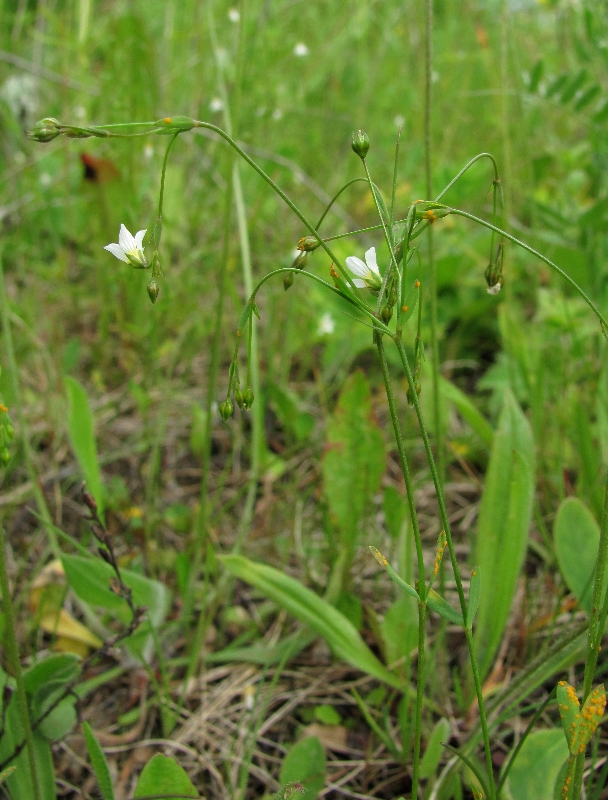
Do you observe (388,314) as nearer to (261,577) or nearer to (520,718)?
(261,577)

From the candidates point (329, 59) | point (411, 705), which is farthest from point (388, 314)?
point (329, 59)

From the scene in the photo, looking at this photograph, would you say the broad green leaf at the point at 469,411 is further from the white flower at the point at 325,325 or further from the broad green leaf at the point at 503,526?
the white flower at the point at 325,325

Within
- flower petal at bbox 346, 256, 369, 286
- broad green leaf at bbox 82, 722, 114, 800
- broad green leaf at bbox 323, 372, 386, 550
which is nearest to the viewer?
flower petal at bbox 346, 256, 369, 286

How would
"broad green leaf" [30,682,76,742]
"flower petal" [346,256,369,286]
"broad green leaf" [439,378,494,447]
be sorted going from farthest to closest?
"broad green leaf" [439,378,494,447] → "broad green leaf" [30,682,76,742] → "flower petal" [346,256,369,286]

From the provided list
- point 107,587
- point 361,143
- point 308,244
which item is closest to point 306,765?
point 107,587

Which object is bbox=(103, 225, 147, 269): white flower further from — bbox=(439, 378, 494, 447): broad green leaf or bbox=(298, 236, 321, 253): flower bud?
bbox=(439, 378, 494, 447): broad green leaf

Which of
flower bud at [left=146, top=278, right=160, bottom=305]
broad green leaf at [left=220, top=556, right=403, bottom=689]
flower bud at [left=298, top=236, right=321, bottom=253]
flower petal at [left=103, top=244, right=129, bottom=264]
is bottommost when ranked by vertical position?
broad green leaf at [left=220, top=556, right=403, bottom=689]

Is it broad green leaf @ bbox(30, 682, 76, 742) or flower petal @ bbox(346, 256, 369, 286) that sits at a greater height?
flower petal @ bbox(346, 256, 369, 286)

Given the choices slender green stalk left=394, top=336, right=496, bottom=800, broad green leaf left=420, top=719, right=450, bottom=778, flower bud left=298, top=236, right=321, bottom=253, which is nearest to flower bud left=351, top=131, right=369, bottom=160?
flower bud left=298, top=236, right=321, bottom=253
